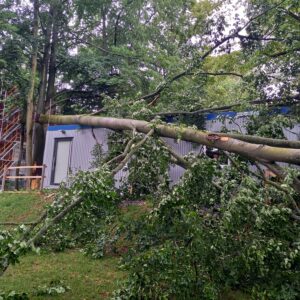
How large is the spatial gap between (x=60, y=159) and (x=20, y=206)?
3368 millimetres

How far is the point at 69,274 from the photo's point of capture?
702 centimetres

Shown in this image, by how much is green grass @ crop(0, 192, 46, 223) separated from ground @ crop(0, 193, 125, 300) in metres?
3.41

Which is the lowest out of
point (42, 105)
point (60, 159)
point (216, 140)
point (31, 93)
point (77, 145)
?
point (60, 159)

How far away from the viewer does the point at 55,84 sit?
20.1m

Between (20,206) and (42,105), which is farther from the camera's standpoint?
(42,105)

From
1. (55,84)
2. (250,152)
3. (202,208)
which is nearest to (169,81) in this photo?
(202,208)

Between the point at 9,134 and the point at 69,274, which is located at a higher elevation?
the point at 9,134

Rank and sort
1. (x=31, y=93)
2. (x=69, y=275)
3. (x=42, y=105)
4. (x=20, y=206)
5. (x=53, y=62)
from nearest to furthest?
(x=69, y=275)
(x=20, y=206)
(x=31, y=93)
(x=42, y=105)
(x=53, y=62)

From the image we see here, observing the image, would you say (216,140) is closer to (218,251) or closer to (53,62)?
(218,251)

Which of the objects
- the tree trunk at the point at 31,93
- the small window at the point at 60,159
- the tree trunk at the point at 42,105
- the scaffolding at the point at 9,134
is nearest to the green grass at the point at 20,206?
the small window at the point at 60,159

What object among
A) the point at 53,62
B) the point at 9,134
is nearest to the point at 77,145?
the point at 53,62

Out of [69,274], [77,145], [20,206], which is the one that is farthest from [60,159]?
[69,274]

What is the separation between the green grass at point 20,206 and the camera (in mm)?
11516

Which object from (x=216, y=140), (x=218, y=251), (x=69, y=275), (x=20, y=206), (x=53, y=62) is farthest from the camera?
(x=53, y=62)
